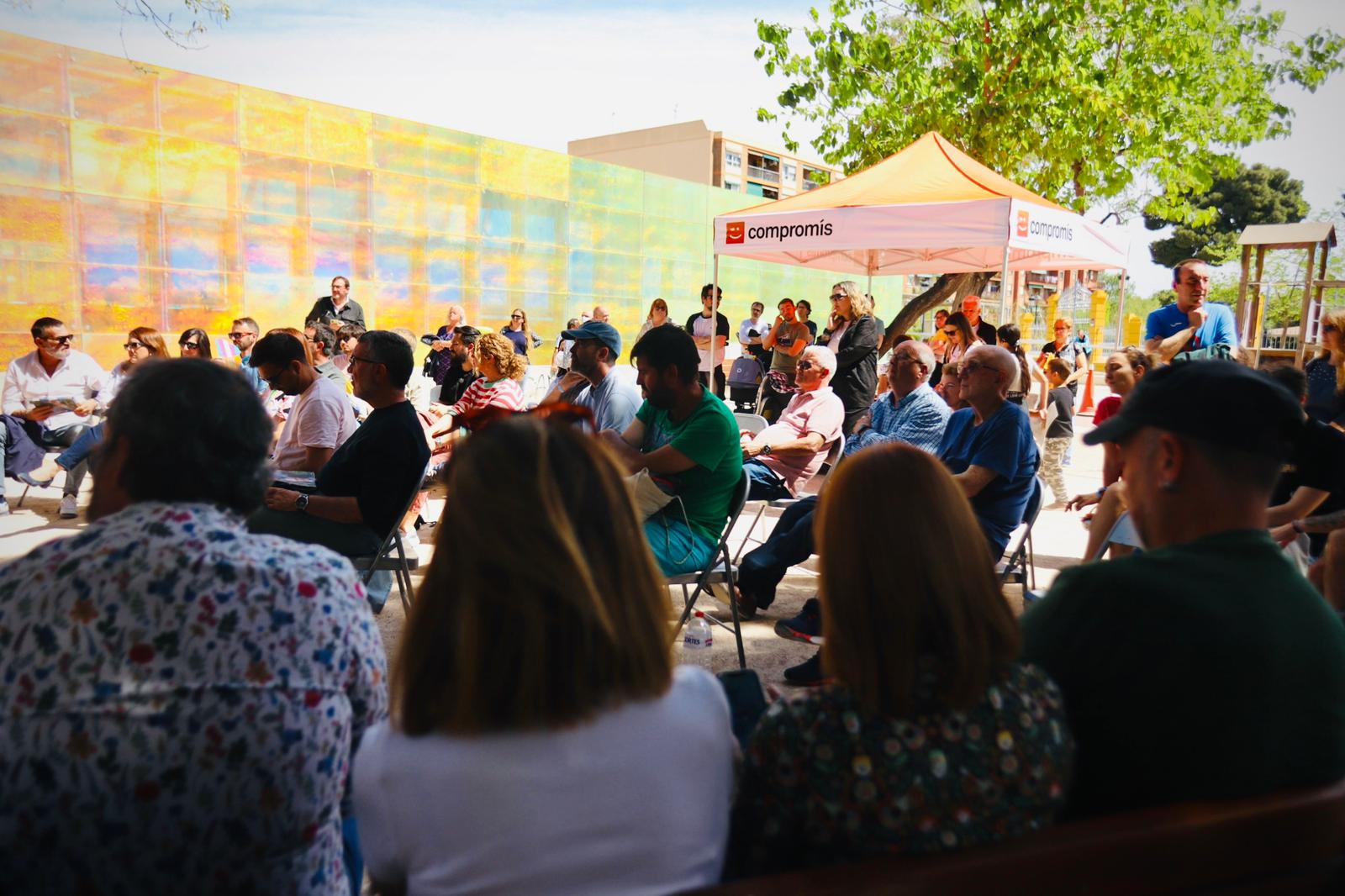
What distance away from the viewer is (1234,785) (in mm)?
1226

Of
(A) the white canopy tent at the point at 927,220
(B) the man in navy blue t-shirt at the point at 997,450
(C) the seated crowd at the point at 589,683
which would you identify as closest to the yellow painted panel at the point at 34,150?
(A) the white canopy tent at the point at 927,220

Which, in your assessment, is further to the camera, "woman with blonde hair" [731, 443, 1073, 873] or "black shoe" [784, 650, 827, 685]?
"black shoe" [784, 650, 827, 685]

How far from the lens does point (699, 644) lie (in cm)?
426

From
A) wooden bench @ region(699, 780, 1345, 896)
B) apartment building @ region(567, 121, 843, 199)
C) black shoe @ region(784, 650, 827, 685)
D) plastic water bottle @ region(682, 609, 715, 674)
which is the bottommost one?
plastic water bottle @ region(682, 609, 715, 674)

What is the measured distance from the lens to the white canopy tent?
670 centimetres

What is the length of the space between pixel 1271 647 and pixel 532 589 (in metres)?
0.97

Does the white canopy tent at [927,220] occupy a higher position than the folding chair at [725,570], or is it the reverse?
the white canopy tent at [927,220]

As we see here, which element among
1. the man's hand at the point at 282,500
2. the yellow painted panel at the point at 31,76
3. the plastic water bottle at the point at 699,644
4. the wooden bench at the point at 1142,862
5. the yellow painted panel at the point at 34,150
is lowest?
the plastic water bottle at the point at 699,644

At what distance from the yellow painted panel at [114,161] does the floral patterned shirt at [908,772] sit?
14615 millimetres

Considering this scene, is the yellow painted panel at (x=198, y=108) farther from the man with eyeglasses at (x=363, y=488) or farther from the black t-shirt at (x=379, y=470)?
the black t-shirt at (x=379, y=470)

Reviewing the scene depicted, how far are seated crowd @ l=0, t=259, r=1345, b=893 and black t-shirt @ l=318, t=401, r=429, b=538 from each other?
2175mm

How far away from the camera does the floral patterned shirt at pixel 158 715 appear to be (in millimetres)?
1222

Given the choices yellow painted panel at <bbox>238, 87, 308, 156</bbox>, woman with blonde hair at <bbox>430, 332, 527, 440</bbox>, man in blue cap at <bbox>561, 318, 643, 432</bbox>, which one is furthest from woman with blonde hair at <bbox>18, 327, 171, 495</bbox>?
yellow painted panel at <bbox>238, 87, 308, 156</bbox>

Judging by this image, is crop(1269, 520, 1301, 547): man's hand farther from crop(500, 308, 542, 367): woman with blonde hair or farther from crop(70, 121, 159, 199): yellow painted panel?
crop(70, 121, 159, 199): yellow painted panel
